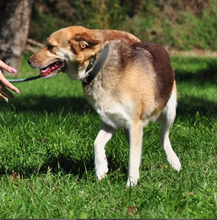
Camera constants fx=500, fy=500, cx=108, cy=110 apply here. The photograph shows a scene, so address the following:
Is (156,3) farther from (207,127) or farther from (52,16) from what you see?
(207,127)

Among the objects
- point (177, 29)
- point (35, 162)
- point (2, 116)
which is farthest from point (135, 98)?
point (177, 29)

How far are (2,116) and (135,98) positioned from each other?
2.37m

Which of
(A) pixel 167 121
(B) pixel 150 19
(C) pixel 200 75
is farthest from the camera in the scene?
(B) pixel 150 19

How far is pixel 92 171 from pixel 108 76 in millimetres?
921

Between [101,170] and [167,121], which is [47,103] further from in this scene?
[101,170]

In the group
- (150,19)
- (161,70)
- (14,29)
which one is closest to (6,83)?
(161,70)

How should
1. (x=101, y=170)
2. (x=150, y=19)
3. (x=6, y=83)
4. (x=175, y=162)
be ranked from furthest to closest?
1. (x=150, y=19)
2. (x=175, y=162)
3. (x=101, y=170)
4. (x=6, y=83)

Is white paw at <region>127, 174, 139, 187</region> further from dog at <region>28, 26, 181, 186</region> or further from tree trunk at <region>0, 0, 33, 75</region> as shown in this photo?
Result: tree trunk at <region>0, 0, 33, 75</region>

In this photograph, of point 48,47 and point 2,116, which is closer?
point 48,47

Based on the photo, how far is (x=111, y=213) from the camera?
11.9 ft

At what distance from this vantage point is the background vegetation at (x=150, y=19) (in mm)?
17469

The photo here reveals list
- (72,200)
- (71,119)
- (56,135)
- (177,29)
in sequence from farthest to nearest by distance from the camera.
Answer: (177,29) → (71,119) → (56,135) → (72,200)

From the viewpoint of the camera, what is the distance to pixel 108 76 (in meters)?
4.27

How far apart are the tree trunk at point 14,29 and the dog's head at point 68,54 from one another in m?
7.80
